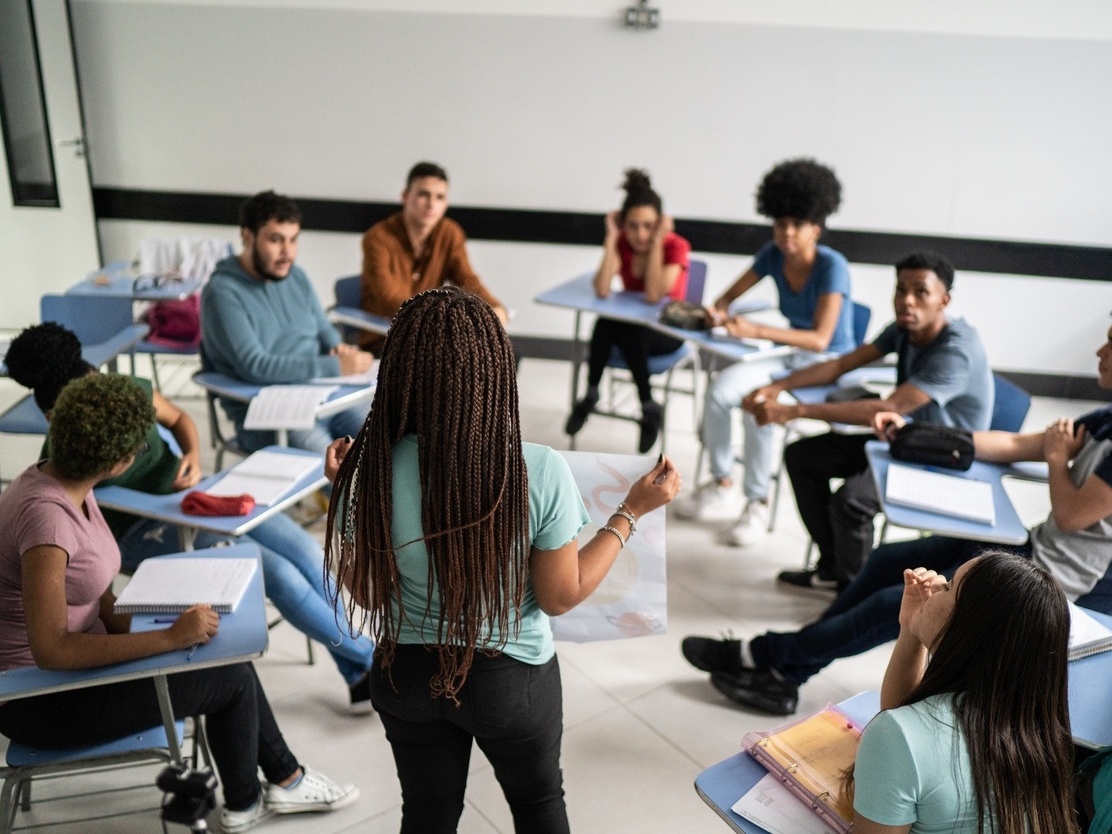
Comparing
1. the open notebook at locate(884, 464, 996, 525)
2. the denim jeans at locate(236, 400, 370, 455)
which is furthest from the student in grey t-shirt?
the denim jeans at locate(236, 400, 370, 455)

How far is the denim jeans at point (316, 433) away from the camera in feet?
11.0

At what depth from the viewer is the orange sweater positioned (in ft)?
13.0

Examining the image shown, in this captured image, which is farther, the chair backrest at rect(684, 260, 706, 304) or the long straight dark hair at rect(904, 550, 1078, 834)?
the chair backrest at rect(684, 260, 706, 304)

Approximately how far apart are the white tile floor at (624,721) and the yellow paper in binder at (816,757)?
84 centimetres

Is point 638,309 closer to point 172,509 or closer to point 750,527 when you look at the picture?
point 750,527

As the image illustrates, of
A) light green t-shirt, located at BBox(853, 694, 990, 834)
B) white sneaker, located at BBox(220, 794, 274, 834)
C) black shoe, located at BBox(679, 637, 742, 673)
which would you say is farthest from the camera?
black shoe, located at BBox(679, 637, 742, 673)

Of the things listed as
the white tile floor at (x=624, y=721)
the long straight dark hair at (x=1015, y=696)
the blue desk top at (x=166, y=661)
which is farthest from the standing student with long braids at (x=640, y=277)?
the long straight dark hair at (x=1015, y=696)

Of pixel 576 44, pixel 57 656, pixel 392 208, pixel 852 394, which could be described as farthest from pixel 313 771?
pixel 576 44

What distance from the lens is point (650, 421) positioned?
4.43m

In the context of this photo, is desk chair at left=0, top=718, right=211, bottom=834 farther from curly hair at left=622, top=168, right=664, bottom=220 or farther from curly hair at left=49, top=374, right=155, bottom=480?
curly hair at left=622, top=168, right=664, bottom=220

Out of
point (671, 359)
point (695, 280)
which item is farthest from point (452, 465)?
point (695, 280)

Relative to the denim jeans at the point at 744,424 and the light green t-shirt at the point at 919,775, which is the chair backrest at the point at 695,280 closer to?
the denim jeans at the point at 744,424

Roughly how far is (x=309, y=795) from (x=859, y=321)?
9.51ft

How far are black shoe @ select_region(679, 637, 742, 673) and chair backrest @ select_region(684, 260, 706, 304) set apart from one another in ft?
6.57
